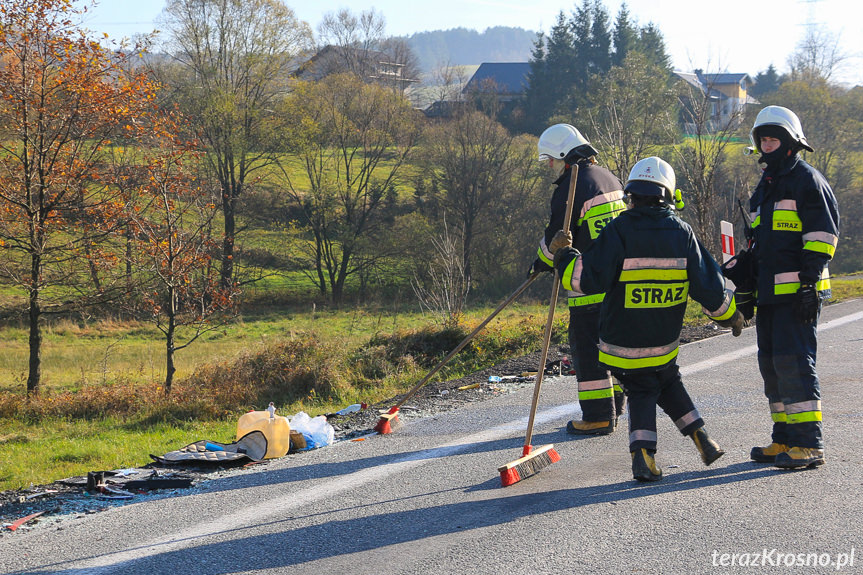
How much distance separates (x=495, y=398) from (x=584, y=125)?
36792mm

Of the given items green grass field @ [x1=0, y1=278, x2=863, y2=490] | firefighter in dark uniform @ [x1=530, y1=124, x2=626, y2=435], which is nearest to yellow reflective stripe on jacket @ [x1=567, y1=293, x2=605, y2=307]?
firefighter in dark uniform @ [x1=530, y1=124, x2=626, y2=435]

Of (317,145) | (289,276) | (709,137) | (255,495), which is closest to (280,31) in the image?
(317,145)

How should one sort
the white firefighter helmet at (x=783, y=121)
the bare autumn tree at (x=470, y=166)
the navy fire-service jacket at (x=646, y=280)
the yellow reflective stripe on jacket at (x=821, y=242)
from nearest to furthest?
the navy fire-service jacket at (x=646, y=280) < the yellow reflective stripe on jacket at (x=821, y=242) < the white firefighter helmet at (x=783, y=121) < the bare autumn tree at (x=470, y=166)

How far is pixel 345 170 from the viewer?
1694 inches

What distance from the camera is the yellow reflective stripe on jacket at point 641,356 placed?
4.84m

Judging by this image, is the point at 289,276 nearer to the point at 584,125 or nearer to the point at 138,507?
the point at 584,125

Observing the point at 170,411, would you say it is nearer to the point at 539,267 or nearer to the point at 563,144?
the point at 539,267

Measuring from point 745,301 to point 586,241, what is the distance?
1.24 meters

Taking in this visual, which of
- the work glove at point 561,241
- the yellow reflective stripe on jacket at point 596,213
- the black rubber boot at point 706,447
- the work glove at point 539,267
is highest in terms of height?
the yellow reflective stripe on jacket at point 596,213

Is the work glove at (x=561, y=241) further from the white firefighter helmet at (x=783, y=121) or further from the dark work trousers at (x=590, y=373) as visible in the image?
the white firefighter helmet at (x=783, y=121)

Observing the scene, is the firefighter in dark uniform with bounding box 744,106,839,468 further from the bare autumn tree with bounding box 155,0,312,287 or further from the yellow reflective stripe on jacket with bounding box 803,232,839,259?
the bare autumn tree with bounding box 155,0,312,287

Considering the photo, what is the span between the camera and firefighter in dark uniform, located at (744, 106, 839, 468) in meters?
4.93

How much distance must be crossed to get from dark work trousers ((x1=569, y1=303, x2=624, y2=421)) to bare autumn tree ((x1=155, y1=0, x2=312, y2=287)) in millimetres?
31820

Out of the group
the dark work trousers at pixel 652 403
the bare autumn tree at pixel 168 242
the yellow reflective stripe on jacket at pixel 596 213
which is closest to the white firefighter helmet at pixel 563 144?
the yellow reflective stripe on jacket at pixel 596 213
